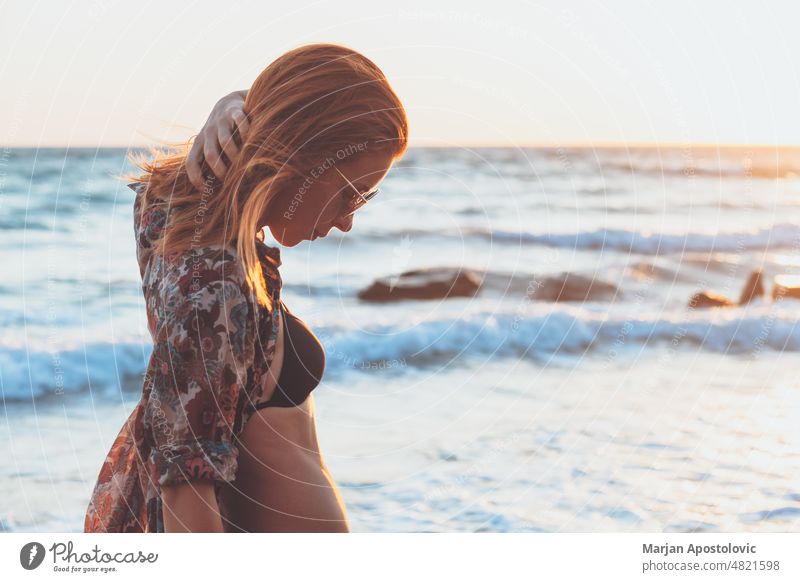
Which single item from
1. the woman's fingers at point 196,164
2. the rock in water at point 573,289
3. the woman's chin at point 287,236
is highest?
the woman's fingers at point 196,164

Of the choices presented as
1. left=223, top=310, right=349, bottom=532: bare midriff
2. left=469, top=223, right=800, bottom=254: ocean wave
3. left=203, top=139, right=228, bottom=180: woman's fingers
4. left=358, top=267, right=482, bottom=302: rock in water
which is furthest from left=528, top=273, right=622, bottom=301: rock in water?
left=203, top=139, right=228, bottom=180: woman's fingers

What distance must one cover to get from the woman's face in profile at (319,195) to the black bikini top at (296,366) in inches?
4.8

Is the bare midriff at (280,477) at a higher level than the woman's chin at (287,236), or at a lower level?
lower

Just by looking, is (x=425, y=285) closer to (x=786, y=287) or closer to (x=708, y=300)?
(x=708, y=300)

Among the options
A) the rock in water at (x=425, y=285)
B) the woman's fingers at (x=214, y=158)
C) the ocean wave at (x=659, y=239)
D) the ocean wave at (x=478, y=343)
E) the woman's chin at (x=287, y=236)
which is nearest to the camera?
the woman's fingers at (x=214, y=158)

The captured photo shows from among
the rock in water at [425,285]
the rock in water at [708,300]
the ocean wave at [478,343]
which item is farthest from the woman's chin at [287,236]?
the rock in water at [708,300]

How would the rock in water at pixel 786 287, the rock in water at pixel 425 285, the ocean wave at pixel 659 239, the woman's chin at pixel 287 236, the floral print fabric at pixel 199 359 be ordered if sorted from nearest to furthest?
the floral print fabric at pixel 199 359, the woman's chin at pixel 287 236, the rock in water at pixel 425 285, the rock in water at pixel 786 287, the ocean wave at pixel 659 239

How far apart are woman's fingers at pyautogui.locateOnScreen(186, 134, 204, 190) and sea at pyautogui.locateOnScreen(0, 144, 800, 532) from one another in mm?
973

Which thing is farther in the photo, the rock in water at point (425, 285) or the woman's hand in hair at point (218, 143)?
the rock in water at point (425, 285)

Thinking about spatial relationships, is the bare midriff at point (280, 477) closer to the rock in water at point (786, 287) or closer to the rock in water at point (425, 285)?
the rock in water at point (425, 285)

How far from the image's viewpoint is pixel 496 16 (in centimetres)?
453

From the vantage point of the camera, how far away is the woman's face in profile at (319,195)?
1.53 metres

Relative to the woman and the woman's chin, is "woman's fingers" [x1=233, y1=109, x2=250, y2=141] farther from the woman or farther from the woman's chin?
the woman's chin
